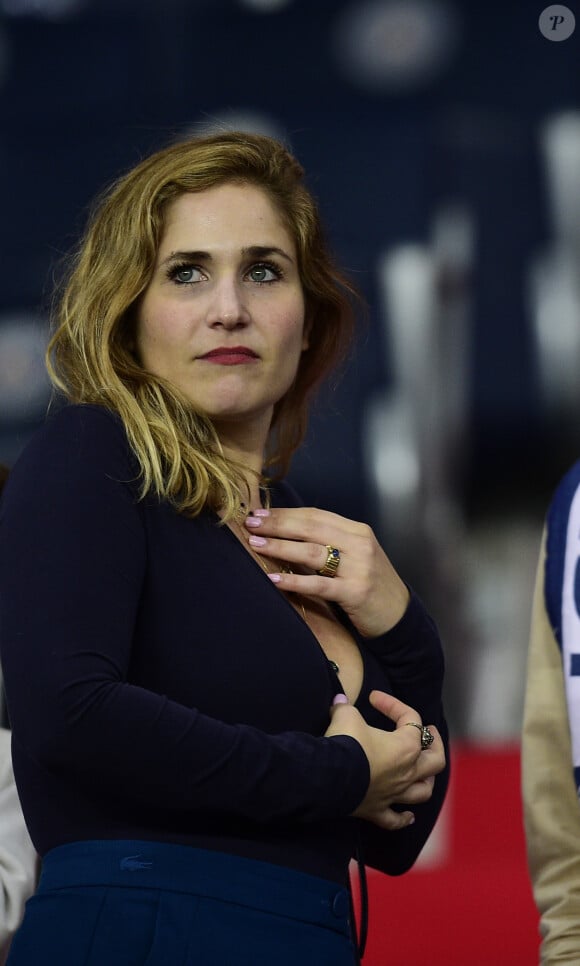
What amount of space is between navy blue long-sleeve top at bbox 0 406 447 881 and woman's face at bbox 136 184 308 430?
0.48 ft

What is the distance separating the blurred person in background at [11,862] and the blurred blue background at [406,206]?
2829 millimetres

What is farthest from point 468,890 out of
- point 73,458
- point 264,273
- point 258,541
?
point 73,458

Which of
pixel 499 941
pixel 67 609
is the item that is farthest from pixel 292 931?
pixel 499 941

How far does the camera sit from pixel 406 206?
4.68 m

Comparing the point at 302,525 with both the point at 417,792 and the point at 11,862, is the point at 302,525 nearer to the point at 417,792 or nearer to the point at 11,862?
the point at 417,792

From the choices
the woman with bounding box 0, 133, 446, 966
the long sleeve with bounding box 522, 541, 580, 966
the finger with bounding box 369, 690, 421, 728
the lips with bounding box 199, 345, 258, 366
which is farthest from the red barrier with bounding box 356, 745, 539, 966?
the lips with bounding box 199, 345, 258, 366

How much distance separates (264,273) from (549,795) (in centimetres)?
73

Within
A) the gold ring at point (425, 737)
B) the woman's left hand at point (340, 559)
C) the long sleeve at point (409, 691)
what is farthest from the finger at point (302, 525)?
the gold ring at point (425, 737)

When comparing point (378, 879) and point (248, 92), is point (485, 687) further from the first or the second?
point (248, 92)

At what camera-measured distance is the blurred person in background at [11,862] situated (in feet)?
5.57

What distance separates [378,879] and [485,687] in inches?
73.4

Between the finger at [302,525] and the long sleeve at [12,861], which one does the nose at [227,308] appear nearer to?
the finger at [302,525]

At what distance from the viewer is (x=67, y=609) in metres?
1.19

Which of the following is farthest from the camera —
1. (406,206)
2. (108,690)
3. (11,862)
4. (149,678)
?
(406,206)
